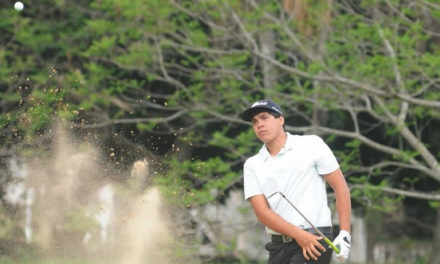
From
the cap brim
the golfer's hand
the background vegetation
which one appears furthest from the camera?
the background vegetation

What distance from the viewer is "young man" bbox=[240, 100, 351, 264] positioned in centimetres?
576

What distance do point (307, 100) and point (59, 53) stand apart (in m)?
6.68

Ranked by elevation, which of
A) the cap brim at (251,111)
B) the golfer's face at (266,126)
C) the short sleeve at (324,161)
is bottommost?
the short sleeve at (324,161)

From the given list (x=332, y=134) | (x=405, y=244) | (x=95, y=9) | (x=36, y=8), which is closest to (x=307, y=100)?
(x=332, y=134)

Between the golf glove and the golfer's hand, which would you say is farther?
the golfer's hand

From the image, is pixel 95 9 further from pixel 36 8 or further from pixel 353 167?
pixel 353 167

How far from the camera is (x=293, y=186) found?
5.79m

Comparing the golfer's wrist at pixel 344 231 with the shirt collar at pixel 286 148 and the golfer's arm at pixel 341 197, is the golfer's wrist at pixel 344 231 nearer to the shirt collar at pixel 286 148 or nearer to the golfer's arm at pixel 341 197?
the golfer's arm at pixel 341 197

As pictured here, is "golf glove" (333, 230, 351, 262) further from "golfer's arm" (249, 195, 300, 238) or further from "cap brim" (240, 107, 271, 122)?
"cap brim" (240, 107, 271, 122)

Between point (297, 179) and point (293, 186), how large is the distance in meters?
0.05

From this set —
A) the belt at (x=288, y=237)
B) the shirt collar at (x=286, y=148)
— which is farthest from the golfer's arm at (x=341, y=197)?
the shirt collar at (x=286, y=148)

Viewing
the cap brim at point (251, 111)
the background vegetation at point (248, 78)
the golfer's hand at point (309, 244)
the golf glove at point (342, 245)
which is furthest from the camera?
the background vegetation at point (248, 78)

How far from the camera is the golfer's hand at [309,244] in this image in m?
5.70

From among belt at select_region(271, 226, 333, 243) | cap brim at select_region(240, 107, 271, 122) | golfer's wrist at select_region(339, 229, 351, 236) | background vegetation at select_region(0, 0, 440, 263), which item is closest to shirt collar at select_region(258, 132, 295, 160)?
cap brim at select_region(240, 107, 271, 122)
